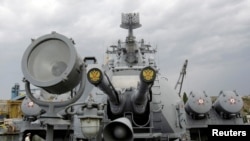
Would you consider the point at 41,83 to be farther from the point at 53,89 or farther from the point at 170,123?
the point at 170,123

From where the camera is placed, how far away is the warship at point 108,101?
4.27 meters

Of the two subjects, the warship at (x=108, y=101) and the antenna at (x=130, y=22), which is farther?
the antenna at (x=130, y=22)

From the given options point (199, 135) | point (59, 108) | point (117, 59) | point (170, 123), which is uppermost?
point (117, 59)

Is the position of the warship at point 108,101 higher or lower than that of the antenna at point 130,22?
lower

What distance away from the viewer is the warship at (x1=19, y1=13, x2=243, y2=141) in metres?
4.27

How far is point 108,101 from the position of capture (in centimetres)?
625

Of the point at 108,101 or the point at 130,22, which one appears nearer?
the point at 108,101

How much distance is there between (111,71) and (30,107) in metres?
2.97

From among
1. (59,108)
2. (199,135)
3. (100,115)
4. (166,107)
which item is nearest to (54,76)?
(59,108)

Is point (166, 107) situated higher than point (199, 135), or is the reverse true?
point (166, 107)

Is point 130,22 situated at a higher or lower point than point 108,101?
higher

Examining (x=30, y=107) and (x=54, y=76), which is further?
(x=30, y=107)

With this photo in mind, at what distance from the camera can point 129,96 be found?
6082 mm

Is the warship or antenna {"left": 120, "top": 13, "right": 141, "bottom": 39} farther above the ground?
antenna {"left": 120, "top": 13, "right": 141, "bottom": 39}
